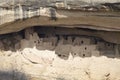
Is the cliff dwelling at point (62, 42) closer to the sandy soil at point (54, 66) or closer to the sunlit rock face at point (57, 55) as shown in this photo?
the sunlit rock face at point (57, 55)

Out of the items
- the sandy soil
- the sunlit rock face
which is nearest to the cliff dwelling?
the sunlit rock face

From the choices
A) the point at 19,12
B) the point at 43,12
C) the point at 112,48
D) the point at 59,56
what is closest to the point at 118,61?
the point at 112,48

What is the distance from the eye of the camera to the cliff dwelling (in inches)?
243

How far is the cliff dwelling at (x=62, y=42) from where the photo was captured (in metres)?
6.17

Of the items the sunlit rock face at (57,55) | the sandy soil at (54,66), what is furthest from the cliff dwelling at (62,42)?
the sandy soil at (54,66)

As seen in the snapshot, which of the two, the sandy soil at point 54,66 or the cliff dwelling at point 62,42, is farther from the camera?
the cliff dwelling at point 62,42

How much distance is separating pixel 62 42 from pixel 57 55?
27 centimetres

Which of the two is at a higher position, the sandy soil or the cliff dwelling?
the cliff dwelling

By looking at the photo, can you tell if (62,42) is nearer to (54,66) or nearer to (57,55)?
(57,55)

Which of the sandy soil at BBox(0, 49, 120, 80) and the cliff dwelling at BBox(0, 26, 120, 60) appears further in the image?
the cliff dwelling at BBox(0, 26, 120, 60)

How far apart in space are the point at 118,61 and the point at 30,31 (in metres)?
1.83

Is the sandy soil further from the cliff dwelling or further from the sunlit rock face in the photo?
the cliff dwelling

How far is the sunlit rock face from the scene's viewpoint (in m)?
5.96

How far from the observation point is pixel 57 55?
21.2ft
